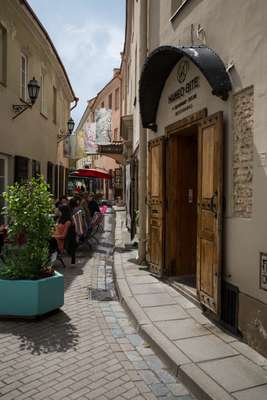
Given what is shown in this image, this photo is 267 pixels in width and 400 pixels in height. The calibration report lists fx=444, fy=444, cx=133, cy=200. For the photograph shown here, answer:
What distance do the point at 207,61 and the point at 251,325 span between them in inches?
117

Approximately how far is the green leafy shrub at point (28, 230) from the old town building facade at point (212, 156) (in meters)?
2.01

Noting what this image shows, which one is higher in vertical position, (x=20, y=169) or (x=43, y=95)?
(x=43, y=95)

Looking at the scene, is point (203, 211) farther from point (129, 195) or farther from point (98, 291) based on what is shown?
point (129, 195)

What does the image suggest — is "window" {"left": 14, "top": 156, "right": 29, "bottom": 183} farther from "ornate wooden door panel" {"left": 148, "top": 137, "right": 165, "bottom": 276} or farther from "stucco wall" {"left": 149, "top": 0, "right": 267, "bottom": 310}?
"stucco wall" {"left": 149, "top": 0, "right": 267, "bottom": 310}

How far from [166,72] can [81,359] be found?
490 cm

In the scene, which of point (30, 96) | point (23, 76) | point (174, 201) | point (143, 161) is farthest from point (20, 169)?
point (174, 201)

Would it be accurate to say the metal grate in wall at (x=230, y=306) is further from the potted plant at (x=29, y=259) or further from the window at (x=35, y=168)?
the window at (x=35, y=168)

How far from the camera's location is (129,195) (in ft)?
45.8

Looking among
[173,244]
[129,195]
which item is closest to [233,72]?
[173,244]

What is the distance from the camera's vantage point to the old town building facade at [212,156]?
4406mm

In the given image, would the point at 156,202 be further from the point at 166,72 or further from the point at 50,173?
the point at 50,173

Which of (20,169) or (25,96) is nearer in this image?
(20,169)

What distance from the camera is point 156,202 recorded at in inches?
308

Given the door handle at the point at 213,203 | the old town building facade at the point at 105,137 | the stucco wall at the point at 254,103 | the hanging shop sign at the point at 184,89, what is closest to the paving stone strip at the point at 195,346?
the stucco wall at the point at 254,103
